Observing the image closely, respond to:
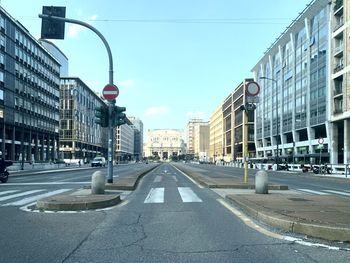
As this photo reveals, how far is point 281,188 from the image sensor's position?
19391mm

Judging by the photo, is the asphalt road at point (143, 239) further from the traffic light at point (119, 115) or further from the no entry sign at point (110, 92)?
the traffic light at point (119, 115)

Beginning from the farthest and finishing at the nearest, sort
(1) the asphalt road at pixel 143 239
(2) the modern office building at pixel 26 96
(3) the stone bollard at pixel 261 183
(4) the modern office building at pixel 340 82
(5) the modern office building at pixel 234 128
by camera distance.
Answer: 1. (5) the modern office building at pixel 234 128
2. (2) the modern office building at pixel 26 96
3. (4) the modern office building at pixel 340 82
4. (3) the stone bollard at pixel 261 183
5. (1) the asphalt road at pixel 143 239

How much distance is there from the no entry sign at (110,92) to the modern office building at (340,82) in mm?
47086

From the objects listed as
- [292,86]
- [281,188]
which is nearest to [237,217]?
[281,188]

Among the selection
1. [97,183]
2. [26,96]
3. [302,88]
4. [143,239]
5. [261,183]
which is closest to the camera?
[143,239]

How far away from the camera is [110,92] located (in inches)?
751

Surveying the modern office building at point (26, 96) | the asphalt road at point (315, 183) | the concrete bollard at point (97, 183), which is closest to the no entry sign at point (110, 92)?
the concrete bollard at point (97, 183)

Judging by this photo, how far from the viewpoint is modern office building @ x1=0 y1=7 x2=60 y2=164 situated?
8431cm

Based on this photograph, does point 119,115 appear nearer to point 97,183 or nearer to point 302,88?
point 97,183

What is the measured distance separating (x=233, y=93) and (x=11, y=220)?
153776 millimetres

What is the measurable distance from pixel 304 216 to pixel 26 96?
92.6 m

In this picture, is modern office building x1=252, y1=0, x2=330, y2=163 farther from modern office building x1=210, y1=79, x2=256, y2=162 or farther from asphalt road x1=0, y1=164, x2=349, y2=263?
asphalt road x1=0, y1=164, x2=349, y2=263

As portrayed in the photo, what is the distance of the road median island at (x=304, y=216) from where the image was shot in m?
7.97

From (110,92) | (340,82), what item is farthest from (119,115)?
(340,82)
